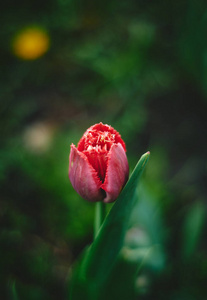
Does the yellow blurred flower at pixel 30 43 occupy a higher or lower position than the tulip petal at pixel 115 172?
higher

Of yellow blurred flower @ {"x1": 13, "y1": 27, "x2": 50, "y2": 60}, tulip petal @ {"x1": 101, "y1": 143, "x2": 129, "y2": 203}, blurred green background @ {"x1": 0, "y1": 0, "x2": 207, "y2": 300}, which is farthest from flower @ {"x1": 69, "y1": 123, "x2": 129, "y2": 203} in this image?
yellow blurred flower @ {"x1": 13, "y1": 27, "x2": 50, "y2": 60}

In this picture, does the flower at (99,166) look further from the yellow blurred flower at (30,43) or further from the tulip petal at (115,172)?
the yellow blurred flower at (30,43)

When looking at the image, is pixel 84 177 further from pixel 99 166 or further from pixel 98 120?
pixel 98 120

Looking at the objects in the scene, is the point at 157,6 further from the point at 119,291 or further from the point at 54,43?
the point at 119,291

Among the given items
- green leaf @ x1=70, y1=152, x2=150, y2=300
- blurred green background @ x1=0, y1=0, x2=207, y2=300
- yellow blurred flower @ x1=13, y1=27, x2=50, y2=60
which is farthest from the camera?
yellow blurred flower @ x1=13, y1=27, x2=50, y2=60

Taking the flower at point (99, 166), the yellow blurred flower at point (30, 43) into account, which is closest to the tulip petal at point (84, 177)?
the flower at point (99, 166)

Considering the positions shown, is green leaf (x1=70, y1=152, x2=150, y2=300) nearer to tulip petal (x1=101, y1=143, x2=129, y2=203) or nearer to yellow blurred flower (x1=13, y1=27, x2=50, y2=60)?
tulip petal (x1=101, y1=143, x2=129, y2=203)

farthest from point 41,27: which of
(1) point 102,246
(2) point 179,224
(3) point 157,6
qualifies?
(1) point 102,246
